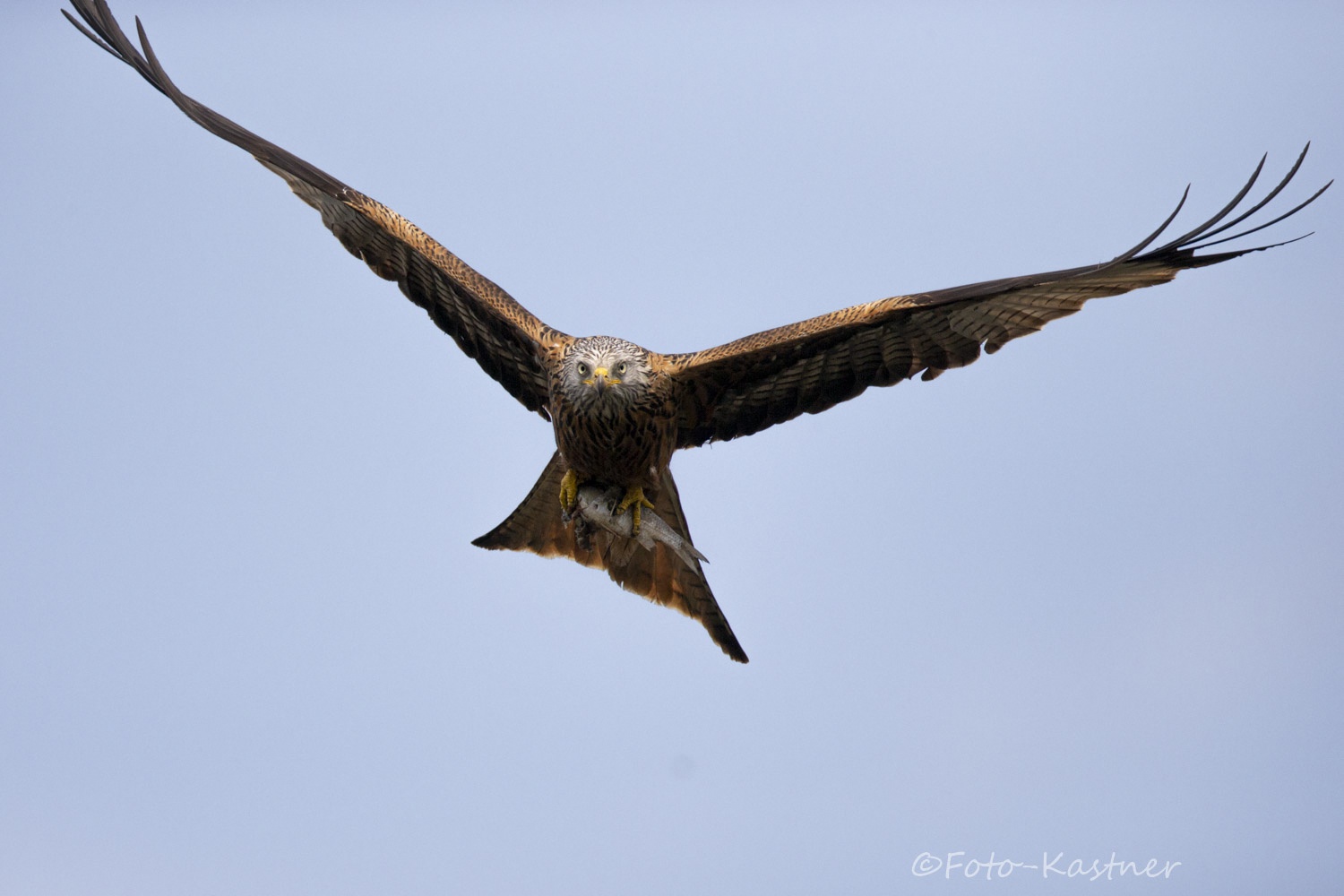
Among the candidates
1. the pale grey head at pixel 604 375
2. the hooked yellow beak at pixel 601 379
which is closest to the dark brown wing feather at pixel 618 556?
the pale grey head at pixel 604 375

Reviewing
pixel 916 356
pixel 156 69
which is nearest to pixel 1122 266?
pixel 916 356

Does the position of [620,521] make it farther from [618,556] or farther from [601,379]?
[601,379]

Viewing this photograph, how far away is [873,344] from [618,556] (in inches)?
85.1

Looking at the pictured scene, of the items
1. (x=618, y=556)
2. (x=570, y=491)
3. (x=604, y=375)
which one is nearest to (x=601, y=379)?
(x=604, y=375)

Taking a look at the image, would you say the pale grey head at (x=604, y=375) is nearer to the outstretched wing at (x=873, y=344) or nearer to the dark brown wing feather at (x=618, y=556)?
the outstretched wing at (x=873, y=344)

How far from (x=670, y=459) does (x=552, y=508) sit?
911mm

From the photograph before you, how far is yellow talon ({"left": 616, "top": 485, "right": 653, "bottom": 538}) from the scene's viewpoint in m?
9.73

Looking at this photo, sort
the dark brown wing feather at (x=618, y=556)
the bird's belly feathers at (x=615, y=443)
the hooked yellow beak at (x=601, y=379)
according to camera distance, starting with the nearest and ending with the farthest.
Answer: the hooked yellow beak at (x=601, y=379) < the bird's belly feathers at (x=615, y=443) < the dark brown wing feather at (x=618, y=556)

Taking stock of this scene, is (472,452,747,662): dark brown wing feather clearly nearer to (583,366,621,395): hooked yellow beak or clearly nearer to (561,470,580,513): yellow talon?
(561,470,580,513): yellow talon

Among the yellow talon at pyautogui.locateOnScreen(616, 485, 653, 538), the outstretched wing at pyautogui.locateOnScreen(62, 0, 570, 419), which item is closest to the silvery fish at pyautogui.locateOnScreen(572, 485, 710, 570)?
the yellow talon at pyautogui.locateOnScreen(616, 485, 653, 538)

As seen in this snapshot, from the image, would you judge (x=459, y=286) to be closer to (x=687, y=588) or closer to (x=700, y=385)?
(x=700, y=385)

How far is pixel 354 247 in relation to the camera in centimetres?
1034

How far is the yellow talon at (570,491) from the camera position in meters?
9.80

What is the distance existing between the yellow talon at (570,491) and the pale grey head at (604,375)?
90 centimetres
